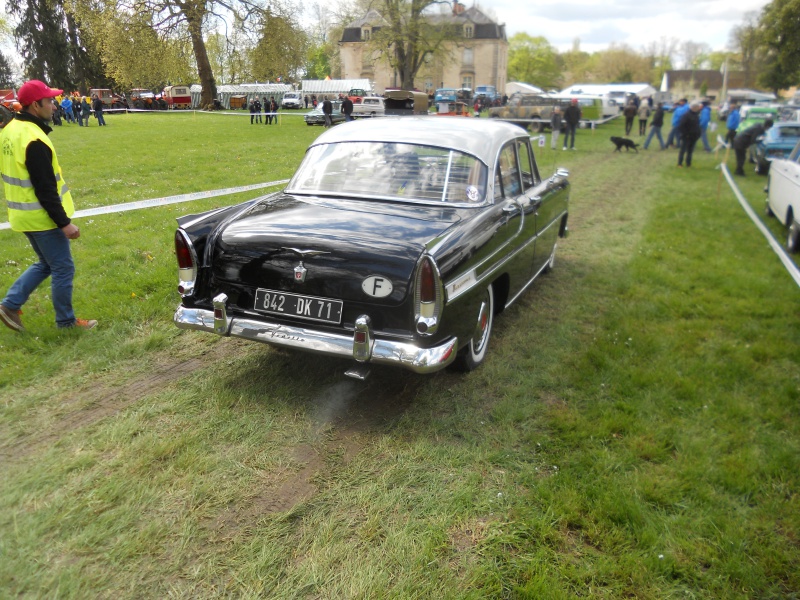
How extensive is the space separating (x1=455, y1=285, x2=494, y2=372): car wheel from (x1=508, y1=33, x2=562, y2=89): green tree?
95843 mm

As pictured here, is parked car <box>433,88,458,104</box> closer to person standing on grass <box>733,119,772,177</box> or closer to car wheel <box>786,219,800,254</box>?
person standing on grass <box>733,119,772,177</box>

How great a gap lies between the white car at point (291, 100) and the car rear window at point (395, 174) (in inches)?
1858

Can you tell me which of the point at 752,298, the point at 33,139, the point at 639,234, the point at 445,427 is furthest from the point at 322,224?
the point at 639,234

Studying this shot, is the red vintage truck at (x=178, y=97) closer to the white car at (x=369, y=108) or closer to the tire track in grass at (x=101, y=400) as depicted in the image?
the white car at (x=369, y=108)

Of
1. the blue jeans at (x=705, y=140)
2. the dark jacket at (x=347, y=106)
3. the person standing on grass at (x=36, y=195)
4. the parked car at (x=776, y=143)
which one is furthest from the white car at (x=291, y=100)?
the person standing on grass at (x=36, y=195)

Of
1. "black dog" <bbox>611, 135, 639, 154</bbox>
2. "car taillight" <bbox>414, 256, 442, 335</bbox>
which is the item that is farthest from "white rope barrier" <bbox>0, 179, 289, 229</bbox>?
"black dog" <bbox>611, 135, 639, 154</bbox>

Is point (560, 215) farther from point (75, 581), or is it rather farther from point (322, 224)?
point (75, 581)

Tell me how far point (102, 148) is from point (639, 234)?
15077 millimetres

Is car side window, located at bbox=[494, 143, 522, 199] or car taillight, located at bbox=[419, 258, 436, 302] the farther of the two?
car side window, located at bbox=[494, 143, 522, 199]

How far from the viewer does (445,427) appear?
3.75m

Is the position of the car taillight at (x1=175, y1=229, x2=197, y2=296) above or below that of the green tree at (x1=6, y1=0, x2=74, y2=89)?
below

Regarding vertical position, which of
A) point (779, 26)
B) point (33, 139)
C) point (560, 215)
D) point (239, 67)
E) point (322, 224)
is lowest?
point (560, 215)

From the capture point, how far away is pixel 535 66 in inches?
3738

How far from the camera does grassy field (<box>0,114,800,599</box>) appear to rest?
260 centimetres
